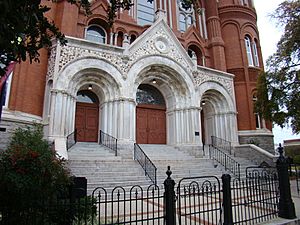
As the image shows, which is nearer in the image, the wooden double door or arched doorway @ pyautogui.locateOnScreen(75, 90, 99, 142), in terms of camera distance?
arched doorway @ pyautogui.locateOnScreen(75, 90, 99, 142)

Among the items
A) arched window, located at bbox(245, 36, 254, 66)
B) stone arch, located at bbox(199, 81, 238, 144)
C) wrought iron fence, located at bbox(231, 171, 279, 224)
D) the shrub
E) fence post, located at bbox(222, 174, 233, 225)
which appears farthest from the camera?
arched window, located at bbox(245, 36, 254, 66)

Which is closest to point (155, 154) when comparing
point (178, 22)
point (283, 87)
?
point (283, 87)

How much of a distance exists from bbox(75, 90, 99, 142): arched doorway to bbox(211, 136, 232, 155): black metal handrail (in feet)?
30.1

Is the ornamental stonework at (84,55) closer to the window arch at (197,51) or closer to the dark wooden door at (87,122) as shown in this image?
the dark wooden door at (87,122)

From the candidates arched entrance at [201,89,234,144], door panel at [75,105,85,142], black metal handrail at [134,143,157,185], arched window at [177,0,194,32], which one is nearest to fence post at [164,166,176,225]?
black metal handrail at [134,143,157,185]

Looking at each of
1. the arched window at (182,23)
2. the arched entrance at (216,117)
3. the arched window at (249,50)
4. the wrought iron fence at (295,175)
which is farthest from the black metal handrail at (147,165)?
the arched window at (249,50)

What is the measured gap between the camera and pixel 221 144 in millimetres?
17500

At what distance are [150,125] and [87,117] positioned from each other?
4.57 meters

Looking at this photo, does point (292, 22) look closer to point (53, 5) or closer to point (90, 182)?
point (90, 182)

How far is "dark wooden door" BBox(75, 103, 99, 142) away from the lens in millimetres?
14305

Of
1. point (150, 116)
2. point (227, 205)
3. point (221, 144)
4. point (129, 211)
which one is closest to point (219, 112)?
point (221, 144)

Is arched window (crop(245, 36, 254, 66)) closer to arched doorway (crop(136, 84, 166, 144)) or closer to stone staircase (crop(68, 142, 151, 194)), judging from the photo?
arched doorway (crop(136, 84, 166, 144))

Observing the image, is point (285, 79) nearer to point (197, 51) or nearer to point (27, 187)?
point (197, 51)

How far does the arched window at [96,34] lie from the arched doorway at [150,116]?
477 centimetres
